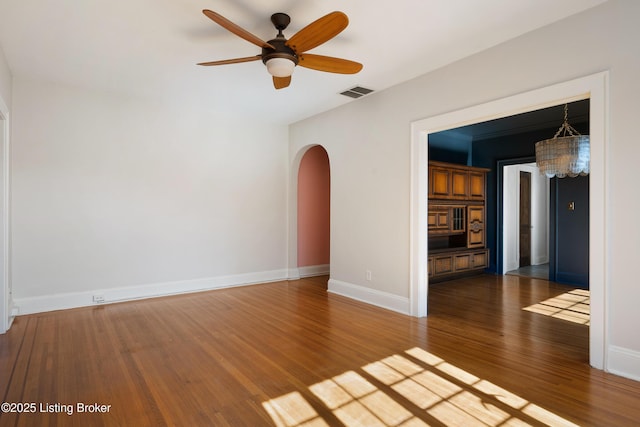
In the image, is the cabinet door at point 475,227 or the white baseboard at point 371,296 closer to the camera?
the white baseboard at point 371,296

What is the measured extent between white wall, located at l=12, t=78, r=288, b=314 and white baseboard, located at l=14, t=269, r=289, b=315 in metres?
0.01

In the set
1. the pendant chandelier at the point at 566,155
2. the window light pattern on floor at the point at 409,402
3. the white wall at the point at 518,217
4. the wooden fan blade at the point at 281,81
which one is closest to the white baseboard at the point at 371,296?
the window light pattern on floor at the point at 409,402

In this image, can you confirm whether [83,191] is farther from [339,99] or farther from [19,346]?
[339,99]

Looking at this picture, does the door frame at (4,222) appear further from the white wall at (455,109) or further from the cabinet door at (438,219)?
the cabinet door at (438,219)

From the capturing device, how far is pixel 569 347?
3070 mm

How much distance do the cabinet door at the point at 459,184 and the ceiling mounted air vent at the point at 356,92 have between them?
2.51m

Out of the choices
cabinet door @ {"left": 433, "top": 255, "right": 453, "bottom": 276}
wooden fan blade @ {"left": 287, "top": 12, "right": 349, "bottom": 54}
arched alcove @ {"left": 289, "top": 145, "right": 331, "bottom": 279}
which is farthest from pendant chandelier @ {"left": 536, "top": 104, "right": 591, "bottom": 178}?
arched alcove @ {"left": 289, "top": 145, "right": 331, "bottom": 279}

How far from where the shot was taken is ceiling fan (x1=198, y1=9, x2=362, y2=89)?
2.35 meters

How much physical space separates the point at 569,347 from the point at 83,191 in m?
5.61

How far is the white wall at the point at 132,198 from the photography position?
4.12m

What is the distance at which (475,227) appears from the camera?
6.57m

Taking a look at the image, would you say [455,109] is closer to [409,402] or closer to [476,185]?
[409,402]

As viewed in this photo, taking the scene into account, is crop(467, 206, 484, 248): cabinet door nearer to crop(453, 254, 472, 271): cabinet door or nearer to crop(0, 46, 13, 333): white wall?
crop(453, 254, 472, 271): cabinet door

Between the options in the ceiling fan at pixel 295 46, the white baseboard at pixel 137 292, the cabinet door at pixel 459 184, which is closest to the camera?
the ceiling fan at pixel 295 46
